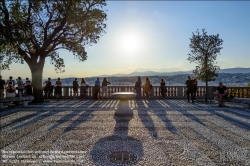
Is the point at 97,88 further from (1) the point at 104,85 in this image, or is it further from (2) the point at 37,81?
(2) the point at 37,81

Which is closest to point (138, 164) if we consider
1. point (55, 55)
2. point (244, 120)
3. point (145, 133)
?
point (145, 133)

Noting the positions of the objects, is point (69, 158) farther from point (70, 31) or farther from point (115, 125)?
point (70, 31)

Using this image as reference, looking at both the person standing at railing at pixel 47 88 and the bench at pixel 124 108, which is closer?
the bench at pixel 124 108

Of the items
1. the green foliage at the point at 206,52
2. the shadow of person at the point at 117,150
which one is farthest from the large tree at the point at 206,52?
the shadow of person at the point at 117,150

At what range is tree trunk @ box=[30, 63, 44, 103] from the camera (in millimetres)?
15109

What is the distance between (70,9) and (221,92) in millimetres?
11075

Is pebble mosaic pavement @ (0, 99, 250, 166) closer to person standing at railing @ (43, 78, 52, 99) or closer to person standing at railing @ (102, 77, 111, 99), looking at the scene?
person standing at railing @ (102, 77, 111, 99)

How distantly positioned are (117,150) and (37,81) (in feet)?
40.1

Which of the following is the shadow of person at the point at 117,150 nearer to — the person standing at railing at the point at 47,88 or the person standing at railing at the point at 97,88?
the person standing at railing at the point at 97,88

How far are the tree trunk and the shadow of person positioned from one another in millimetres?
10811

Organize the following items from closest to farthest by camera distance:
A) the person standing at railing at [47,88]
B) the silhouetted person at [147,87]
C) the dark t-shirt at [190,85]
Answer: the dark t-shirt at [190,85] < the silhouetted person at [147,87] < the person standing at railing at [47,88]

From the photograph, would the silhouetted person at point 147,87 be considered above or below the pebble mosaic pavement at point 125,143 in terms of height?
above

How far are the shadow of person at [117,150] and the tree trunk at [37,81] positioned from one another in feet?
35.5

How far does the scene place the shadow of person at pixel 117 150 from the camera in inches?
169
